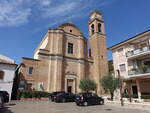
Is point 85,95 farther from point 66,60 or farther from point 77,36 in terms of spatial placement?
point 77,36

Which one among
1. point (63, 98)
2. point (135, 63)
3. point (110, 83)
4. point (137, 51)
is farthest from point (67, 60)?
point (137, 51)

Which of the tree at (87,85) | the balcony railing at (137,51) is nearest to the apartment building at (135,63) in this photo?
the balcony railing at (137,51)

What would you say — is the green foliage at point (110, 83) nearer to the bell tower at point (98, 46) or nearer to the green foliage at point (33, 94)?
the bell tower at point (98, 46)

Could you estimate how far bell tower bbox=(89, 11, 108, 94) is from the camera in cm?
3238

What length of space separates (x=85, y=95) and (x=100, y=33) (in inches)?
919

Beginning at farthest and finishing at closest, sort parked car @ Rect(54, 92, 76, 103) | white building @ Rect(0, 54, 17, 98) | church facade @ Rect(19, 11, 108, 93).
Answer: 1. church facade @ Rect(19, 11, 108, 93)
2. white building @ Rect(0, 54, 17, 98)
3. parked car @ Rect(54, 92, 76, 103)

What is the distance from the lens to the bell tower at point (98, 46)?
32375 millimetres

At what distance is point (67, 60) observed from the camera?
30.5 meters

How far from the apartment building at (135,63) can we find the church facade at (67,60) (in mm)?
9030

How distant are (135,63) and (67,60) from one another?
1463 cm

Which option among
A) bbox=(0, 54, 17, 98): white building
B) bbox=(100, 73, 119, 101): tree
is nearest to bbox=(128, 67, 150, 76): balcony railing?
bbox=(100, 73, 119, 101): tree

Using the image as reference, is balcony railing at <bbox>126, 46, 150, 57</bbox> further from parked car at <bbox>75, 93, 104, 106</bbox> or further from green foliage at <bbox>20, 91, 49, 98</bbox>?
green foliage at <bbox>20, 91, 49, 98</bbox>

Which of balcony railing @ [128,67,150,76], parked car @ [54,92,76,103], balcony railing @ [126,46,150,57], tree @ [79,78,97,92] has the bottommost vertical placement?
parked car @ [54,92,76,103]

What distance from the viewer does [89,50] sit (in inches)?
1444
